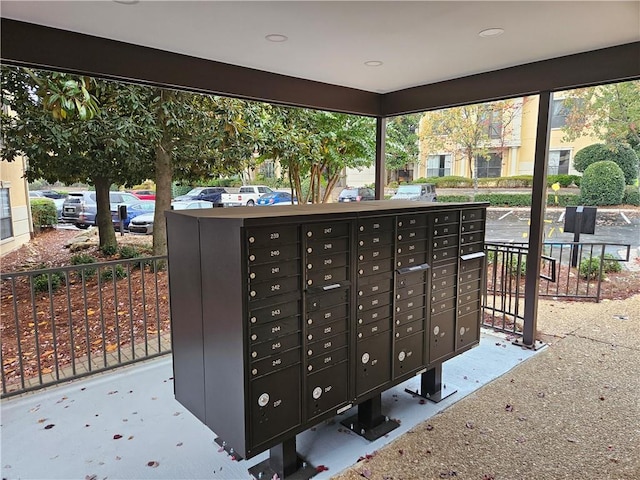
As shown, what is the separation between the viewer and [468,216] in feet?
9.91

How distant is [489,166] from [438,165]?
1.05 m

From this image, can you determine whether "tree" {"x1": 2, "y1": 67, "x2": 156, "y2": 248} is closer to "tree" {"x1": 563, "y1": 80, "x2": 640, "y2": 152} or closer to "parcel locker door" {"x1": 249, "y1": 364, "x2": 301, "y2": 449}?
"parcel locker door" {"x1": 249, "y1": 364, "x2": 301, "y2": 449}

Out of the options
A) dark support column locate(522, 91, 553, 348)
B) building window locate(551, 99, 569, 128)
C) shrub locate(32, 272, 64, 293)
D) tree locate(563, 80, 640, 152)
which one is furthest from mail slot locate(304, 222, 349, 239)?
shrub locate(32, 272, 64, 293)

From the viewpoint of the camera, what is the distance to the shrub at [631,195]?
5.69 metres

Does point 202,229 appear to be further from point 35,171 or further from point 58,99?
point 35,171

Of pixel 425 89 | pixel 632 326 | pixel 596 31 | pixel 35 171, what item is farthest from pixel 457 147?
pixel 35 171

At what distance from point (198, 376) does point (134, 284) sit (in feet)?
14.9

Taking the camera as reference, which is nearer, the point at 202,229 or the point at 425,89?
the point at 202,229

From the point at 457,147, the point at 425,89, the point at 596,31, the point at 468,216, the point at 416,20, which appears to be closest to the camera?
the point at 416,20

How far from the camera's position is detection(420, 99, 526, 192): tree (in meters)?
7.06

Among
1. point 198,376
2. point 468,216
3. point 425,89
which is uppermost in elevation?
point 425,89

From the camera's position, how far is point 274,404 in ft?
6.61

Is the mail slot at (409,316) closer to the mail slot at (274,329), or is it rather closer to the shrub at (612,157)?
the mail slot at (274,329)

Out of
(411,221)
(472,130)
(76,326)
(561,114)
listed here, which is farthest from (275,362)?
(472,130)
